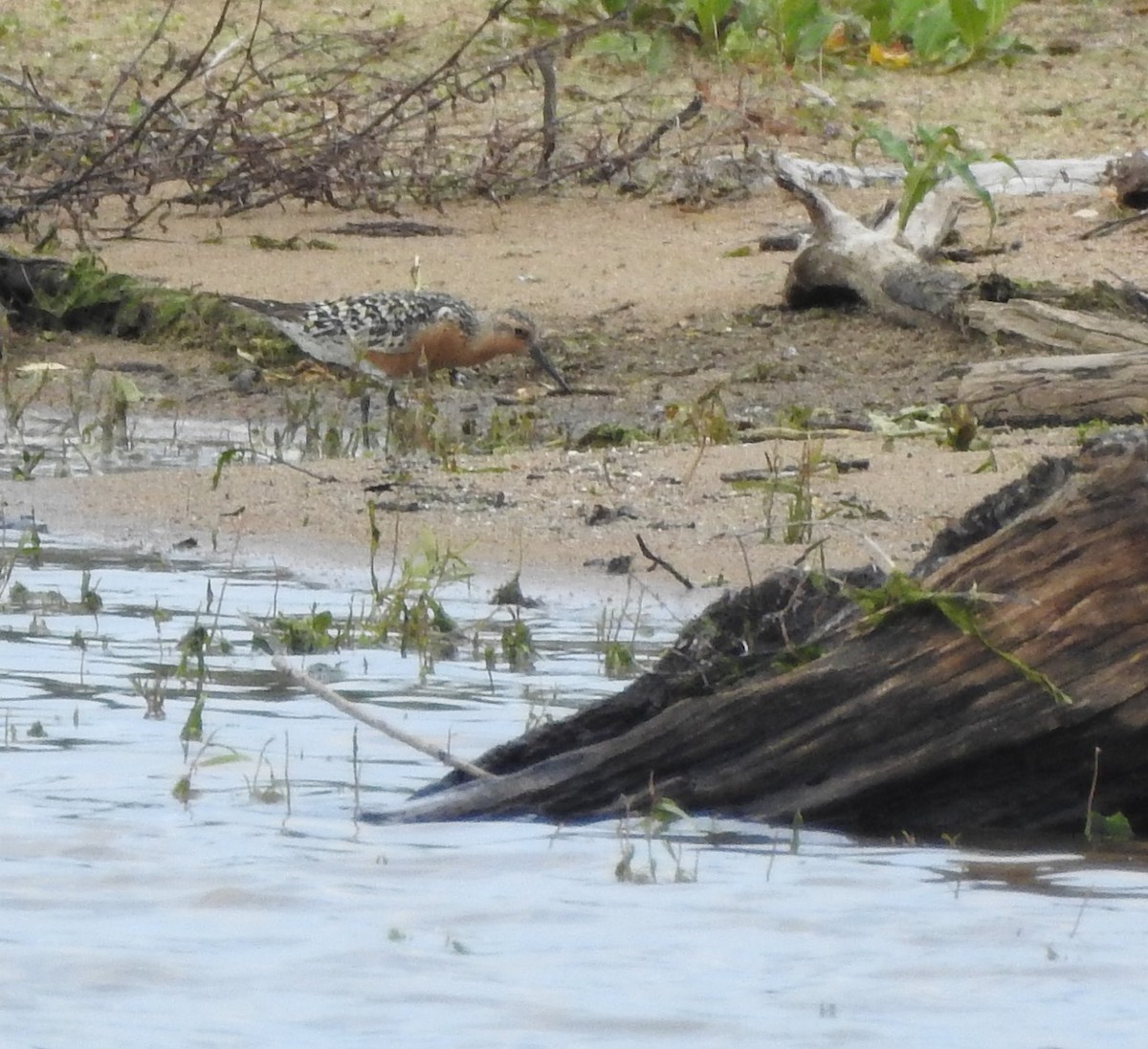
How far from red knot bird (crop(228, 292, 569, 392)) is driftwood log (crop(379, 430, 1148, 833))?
597cm

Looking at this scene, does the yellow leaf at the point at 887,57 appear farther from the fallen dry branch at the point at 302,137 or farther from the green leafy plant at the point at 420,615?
the green leafy plant at the point at 420,615

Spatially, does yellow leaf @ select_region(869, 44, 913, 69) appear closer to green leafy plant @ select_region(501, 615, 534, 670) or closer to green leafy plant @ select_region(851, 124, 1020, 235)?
green leafy plant @ select_region(851, 124, 1020, 235)

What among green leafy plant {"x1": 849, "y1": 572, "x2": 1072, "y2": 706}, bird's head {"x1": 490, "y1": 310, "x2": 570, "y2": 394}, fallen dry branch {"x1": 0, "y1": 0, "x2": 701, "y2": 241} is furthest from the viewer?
fallen dry branch {"x1": 0, "y1": 0, "x2": 701, "y2": 241}

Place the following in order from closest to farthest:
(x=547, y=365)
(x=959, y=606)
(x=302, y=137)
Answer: (x=959, y=606) → (x=547, y=365) → (x=302, y=137)

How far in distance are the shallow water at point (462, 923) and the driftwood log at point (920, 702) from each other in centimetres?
9

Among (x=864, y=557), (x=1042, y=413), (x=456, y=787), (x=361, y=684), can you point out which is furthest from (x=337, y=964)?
(x=1042, y=413)

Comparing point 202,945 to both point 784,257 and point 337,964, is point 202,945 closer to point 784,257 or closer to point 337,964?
point 337,964

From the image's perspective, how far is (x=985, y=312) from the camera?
1016cm

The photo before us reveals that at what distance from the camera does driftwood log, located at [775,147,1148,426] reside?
8.58 meters

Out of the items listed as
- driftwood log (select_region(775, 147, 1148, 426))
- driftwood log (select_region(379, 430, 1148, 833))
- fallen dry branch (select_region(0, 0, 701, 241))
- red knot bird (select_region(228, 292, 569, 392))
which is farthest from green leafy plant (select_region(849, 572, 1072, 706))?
red knot bird (select_region(228, 292, 569, 392))

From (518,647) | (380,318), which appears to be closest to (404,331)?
(380,318)

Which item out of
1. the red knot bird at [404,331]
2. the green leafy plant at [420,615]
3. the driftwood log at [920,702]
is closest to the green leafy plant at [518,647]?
the green leafy plant at [420,615]

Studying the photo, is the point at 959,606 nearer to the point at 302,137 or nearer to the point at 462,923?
the point at 462,923

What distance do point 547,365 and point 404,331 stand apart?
2.16 ft
